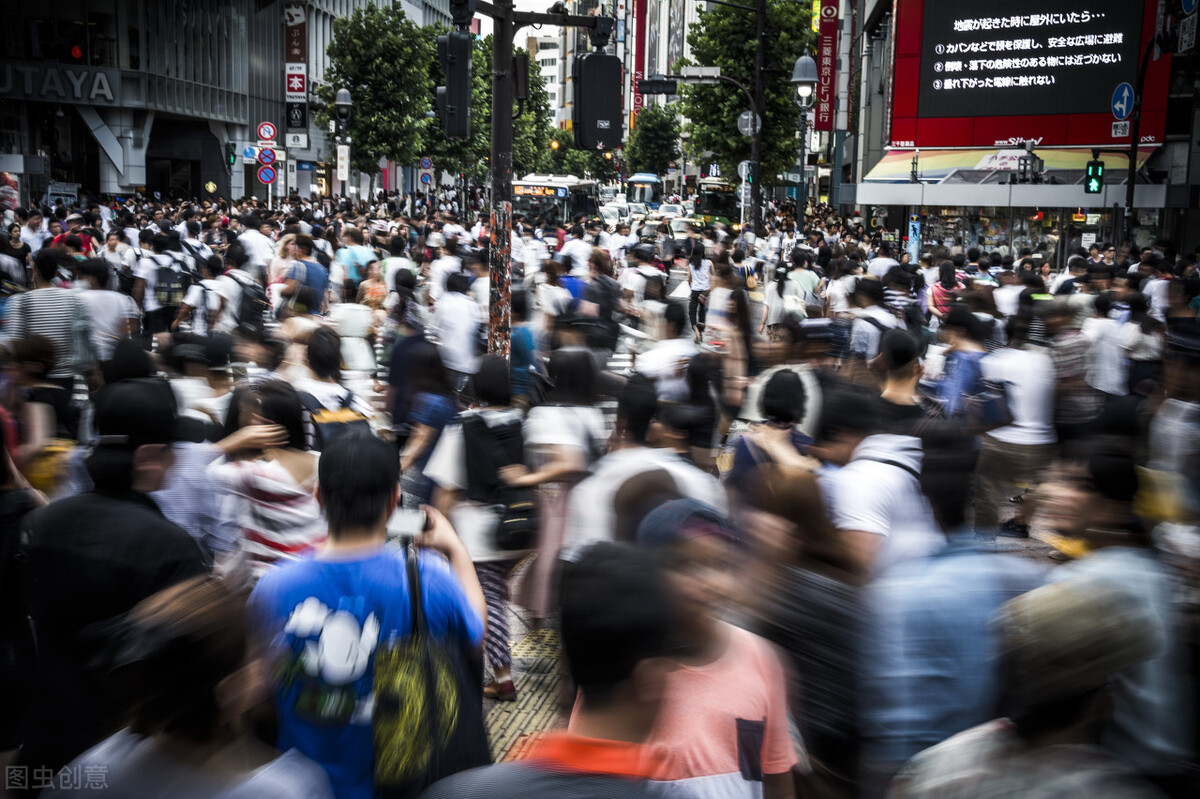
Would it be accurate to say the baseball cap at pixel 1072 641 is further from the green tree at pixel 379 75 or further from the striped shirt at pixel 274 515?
the green tree at pixel 379 75

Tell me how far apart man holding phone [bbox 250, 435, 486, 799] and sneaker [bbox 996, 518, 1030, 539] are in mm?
7025

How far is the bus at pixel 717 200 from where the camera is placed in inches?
2069

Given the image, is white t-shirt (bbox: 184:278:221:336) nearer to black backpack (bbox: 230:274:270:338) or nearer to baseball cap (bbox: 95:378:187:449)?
black backpack (bbox: 230:274:270:338)

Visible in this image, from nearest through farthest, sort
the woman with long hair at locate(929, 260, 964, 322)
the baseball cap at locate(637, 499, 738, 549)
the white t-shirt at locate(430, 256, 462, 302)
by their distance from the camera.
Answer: the baseball cap at locate(637, 499, 738, 549), the woman with long hair at locate(929, 260, 964, 322), the white t-shirt at locate(430, 256, 462, 302)

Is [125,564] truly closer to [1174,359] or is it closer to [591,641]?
[591,641]

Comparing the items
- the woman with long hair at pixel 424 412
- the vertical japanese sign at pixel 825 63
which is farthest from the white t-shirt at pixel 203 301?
the vertical japanese sign at pixel 825 63

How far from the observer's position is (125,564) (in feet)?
10.9

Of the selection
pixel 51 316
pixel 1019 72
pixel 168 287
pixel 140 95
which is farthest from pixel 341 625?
pixel 140 95

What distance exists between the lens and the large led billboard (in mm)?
33469

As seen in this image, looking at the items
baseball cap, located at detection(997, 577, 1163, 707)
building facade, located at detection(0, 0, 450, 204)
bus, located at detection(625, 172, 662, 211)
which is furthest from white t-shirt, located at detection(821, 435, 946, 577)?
bus, located at detection(625, 172, 662, 211)

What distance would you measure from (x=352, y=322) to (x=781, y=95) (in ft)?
125

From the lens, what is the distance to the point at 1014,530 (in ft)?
30.2

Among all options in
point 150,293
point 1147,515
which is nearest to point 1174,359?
point 1147,515

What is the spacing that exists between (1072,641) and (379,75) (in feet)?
162
